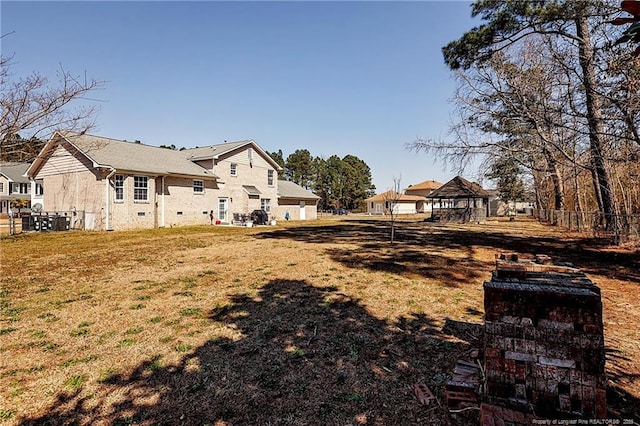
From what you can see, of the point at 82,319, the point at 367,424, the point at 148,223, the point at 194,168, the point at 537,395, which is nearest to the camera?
the point at 537,395

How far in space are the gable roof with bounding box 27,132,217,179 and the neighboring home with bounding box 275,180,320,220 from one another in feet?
30.9

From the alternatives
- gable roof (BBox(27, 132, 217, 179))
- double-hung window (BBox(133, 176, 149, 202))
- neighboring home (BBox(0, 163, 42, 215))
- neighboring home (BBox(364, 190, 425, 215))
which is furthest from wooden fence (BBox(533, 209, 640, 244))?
neighboring home (BBox(0, 163, 42, 215))

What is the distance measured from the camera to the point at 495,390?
244cm

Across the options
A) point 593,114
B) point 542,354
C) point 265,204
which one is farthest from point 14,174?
point 593,114

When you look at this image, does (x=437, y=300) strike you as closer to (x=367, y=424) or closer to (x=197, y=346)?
(x=367, y=424)

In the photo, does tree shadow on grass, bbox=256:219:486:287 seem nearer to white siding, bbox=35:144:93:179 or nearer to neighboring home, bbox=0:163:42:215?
white siding, bbox=35:144:93:179

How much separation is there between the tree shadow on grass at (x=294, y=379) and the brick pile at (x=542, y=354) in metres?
0.38

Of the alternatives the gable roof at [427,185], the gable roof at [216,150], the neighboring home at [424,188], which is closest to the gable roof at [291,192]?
the gable roof at [216,150]

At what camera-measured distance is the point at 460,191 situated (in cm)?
2917

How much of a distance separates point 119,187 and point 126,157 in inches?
106

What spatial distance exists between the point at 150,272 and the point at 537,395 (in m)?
7.89

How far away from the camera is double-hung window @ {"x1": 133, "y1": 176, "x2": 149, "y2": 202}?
19.5 m

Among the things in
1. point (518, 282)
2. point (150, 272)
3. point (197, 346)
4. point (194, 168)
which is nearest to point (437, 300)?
point (518, 282)

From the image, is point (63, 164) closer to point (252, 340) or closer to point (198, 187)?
point (198, 187)
